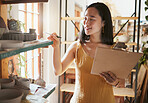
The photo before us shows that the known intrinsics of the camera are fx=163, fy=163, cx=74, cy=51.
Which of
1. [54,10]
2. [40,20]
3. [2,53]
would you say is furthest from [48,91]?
[54,10]

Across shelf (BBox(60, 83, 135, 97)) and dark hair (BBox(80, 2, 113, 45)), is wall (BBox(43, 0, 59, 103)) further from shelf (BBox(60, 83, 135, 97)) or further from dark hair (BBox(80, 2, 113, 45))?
dark hair (BBox(80, 2, 113, 45))

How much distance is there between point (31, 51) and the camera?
6.41 feet

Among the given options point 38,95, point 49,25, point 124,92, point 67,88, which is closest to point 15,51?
point 38,95

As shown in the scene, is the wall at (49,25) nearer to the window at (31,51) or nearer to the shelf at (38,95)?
the window at (31,51)

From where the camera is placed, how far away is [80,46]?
1467mm

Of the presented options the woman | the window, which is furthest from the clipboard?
the window

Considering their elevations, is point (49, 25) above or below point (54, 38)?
above

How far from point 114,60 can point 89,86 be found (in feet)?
1.30

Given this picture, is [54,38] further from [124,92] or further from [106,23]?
[124,92]

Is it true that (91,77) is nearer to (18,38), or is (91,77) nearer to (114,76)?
(114,76)

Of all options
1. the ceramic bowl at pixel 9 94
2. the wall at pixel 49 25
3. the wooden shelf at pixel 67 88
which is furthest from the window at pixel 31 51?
the ceramic bowl at pixel 9 94

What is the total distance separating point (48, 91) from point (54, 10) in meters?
1.44

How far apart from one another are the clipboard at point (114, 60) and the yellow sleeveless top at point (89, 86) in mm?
222

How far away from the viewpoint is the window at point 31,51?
175 cm
